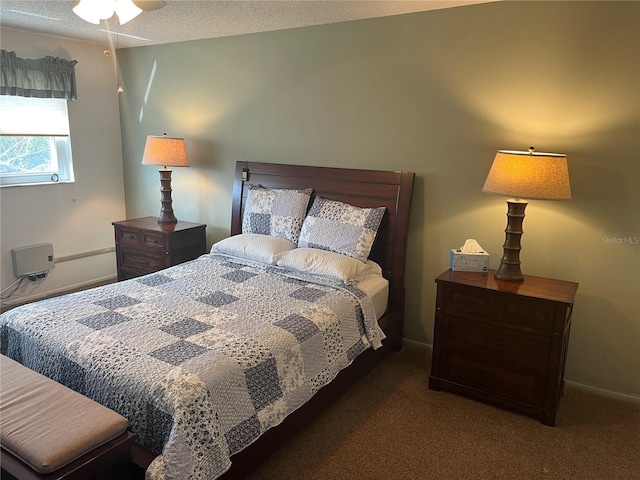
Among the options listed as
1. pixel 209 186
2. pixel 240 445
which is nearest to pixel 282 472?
pixel 240 445

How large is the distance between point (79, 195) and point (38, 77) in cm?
104

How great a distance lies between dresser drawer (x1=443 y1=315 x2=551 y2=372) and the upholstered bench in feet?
5.80

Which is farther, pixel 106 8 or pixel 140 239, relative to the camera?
pixel 140 239

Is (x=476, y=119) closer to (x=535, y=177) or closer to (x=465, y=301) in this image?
(x=535, y=177)

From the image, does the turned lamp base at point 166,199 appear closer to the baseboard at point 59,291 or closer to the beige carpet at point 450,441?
the baseboard at point 59,291

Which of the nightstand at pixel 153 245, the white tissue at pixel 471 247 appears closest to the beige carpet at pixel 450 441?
the white tissue at pixel 471 247

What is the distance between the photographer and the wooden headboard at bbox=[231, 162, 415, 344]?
→ 3131 millimetres

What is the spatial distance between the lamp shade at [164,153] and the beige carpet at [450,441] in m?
2.31

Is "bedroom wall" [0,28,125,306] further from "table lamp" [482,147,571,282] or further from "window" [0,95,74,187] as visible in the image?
"table lamp" [482,147,571,282]

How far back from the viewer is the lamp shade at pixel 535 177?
238cm

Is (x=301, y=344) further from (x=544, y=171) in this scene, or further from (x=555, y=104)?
(x=555, y=104)

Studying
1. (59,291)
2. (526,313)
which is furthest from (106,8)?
(59,291)

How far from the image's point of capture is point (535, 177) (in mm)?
2396

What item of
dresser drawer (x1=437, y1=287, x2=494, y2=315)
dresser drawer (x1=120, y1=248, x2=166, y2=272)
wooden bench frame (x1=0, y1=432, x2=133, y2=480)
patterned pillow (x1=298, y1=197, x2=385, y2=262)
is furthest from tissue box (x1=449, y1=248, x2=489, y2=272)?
dresser drawer (x1=120, y1=248, x2=166, y2=272)
